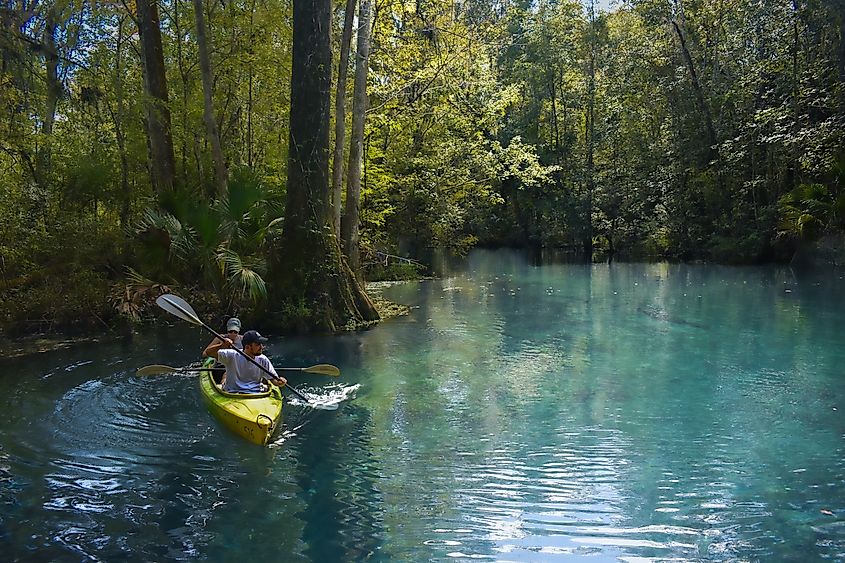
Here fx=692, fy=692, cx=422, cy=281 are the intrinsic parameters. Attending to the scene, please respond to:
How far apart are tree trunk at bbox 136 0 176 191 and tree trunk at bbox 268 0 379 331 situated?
12.8 feet

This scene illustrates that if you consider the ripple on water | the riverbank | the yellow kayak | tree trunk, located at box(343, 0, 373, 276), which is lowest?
the ripple on water

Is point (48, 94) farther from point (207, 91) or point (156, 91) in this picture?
point (156, 91)

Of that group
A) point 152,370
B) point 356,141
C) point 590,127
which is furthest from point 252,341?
point 590,127

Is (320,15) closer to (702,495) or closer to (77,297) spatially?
(77,297)

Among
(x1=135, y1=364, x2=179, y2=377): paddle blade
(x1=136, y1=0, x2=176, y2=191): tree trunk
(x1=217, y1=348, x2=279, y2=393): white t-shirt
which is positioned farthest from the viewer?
(x1=136, y1=0, x2=176, y2=191): tree trunk

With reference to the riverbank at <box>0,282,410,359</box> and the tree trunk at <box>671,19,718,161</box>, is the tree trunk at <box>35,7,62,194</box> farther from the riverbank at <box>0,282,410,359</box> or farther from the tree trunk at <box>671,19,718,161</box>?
the tree trunk at <box>671,19,718,161</box>

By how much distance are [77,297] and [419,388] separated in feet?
25.2

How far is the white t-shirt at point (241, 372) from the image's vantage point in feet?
27.5

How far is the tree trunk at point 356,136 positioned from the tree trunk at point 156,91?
4.21 metres

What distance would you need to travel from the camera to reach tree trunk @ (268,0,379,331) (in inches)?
535

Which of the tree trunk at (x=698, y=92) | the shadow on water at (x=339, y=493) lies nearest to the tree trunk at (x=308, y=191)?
the shadow on water at (x=339, y=493)

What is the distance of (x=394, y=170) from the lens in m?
26.6

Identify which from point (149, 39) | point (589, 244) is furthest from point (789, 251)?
point (149, 39)

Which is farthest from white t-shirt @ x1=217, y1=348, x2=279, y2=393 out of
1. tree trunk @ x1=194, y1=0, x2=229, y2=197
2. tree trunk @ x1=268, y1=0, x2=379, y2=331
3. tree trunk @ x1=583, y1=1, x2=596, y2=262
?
tree trunk @ x1=583, y1=1, x2=596, y2=262
